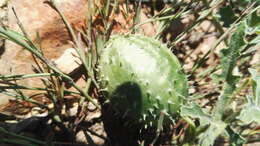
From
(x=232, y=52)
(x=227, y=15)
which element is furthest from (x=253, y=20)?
(x=227, y=15)

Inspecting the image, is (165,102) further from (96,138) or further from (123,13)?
(123,13)

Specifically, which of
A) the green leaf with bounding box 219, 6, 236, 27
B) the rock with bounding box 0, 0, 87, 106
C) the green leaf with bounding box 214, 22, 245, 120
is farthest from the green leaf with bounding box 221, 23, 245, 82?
the rock with bounding box 0, 0, 87, 106

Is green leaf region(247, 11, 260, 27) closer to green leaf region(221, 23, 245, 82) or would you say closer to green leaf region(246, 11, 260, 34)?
green leaf region(246, 11, 260, 34)

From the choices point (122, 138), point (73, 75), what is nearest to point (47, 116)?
point (73, 75)

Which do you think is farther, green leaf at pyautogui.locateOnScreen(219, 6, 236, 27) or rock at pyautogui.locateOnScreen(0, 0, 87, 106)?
green leaf at pyautogui.locateOnScreen(219, 6, 236, 27)

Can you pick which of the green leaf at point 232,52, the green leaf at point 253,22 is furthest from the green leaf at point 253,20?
the green leaf at point 232,52

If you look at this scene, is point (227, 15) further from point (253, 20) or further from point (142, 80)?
point (142, 80)
